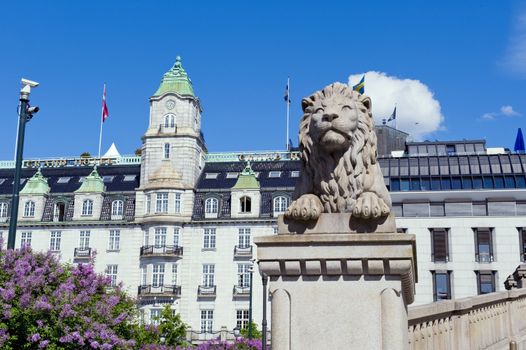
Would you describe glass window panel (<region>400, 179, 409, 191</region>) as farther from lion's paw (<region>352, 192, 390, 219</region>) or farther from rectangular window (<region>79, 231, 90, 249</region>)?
lion's paw (<region>352, 192, 390, 219</region>)

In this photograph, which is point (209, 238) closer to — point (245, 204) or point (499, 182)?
point (245, 204)

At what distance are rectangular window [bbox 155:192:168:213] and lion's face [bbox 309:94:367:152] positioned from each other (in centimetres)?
5186

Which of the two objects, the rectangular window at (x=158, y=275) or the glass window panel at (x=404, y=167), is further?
the glass window panel at (x=404, y=167)

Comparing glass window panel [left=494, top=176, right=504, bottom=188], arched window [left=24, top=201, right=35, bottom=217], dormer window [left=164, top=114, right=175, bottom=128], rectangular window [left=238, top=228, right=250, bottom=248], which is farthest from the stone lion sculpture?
arched window [left=24, top=201, right=35, bottom=217]

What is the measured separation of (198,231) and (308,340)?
51946 millimetres

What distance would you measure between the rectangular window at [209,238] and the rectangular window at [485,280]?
20.9 m

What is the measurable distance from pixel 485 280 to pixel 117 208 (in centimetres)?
3037

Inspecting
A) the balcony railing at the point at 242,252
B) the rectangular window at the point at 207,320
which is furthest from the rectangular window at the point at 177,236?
the rectangular window at the point at 207,320

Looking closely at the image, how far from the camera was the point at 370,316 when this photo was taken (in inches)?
194

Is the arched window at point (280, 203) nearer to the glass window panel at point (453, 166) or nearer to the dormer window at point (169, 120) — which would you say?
the dormer window at point (169, 120)

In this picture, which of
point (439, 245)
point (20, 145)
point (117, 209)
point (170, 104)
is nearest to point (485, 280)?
point (439, 245)

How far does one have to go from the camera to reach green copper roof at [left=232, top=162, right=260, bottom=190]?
56.6 m

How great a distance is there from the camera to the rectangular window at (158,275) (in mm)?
55131

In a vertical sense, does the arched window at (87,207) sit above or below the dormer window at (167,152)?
below
